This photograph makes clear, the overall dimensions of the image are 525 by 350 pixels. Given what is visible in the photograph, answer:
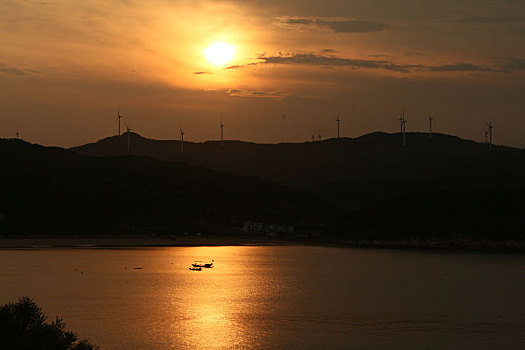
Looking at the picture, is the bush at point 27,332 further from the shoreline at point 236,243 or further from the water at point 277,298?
the shoreline at point 236,243

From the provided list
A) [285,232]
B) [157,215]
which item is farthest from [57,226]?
[285,232]

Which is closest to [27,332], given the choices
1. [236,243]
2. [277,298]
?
[277,298]

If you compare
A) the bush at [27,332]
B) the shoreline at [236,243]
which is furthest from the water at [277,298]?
the bush at [27,332]

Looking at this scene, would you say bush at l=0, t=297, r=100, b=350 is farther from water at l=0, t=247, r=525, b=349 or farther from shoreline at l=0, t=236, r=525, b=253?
shoreline at l=0, t=236, r=525, b=253

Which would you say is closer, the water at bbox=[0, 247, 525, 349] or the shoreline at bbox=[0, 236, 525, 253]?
the water at bbox=[0, 247, 525, 349]

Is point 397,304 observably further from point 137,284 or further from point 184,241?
point 184,241

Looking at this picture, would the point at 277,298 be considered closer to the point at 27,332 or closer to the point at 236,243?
the point at 27,332

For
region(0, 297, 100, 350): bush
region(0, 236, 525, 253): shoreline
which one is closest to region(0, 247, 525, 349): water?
region(0, 236, 525, 253): shoreline
